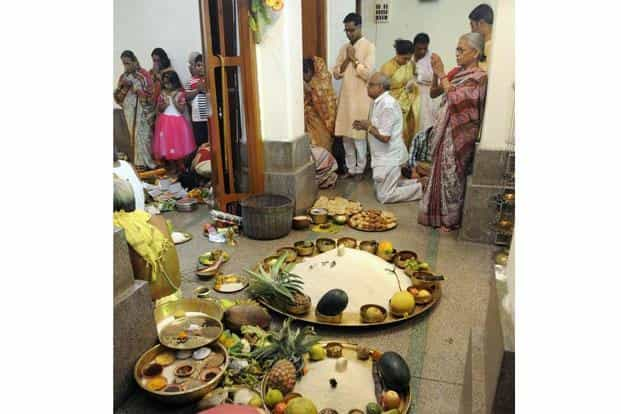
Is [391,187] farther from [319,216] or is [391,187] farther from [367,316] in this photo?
[367,316]

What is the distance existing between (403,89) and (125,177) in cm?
450

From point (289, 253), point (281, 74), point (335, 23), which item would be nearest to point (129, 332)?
point (289, 253)

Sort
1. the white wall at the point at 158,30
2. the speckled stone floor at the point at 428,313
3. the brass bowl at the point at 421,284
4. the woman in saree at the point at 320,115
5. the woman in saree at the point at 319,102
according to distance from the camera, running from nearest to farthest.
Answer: the speckled stone floor at the point at 428,313
the brass bowl at the point at 421,284
the woman in saree at the point at 320,115
the woman in saree at the point at 319,102
the white wall at the point at 158,30

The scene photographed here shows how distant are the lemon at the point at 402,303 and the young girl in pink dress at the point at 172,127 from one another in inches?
179

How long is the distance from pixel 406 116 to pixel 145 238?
4983 millimetres

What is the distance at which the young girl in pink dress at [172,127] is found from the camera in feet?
20.6

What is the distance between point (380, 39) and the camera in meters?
7.08

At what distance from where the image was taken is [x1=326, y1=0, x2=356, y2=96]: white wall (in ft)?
22.3

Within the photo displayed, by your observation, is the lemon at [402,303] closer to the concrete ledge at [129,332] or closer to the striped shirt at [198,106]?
the concrete ledge at [129,332]

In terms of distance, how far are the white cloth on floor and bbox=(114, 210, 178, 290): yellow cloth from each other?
13.8ft

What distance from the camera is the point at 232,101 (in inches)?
172

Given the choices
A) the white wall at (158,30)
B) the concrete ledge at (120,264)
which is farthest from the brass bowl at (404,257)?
the white wall at (158,30)

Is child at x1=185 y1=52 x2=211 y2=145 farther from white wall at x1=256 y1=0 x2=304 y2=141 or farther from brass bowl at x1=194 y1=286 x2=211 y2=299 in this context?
brass bowl at x1=194 y1=286 x2=211 y2=299

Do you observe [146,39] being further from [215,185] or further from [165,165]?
[215,185]
